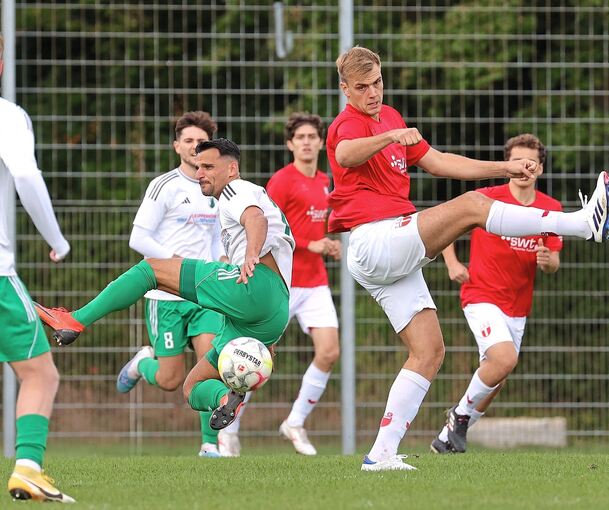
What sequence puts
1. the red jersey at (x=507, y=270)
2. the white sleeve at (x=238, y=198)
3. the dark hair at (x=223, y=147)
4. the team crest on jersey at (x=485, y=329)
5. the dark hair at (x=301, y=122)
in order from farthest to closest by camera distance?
the dark hair at (x=301, y=122)
the red jersey at (x=507, y=270)
the team crest on jersey at (x=485, y=329)
the dark hair at (x=223, y=147)
the white sleeve at (x=238, y=198)

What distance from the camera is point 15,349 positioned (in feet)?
19.8

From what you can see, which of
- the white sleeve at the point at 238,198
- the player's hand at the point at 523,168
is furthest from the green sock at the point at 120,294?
the player's hand at the point at 523,168

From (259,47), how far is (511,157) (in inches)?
226

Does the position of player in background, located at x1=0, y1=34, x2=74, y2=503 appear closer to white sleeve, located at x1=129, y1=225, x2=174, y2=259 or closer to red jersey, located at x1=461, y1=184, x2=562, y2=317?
white sleeve, located at x1=129, y1=225, x2=174, y2=259

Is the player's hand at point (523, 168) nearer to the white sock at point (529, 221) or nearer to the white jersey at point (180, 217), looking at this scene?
the white sock at point (529, 221)

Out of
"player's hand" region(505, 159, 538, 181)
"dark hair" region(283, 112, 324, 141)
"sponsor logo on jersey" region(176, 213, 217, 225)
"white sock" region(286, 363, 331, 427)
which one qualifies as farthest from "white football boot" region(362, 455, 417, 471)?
"dark hair" region(283, 112, 324, 141)

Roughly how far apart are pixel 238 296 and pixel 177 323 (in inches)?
85.4

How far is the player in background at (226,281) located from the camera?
723 centimetres

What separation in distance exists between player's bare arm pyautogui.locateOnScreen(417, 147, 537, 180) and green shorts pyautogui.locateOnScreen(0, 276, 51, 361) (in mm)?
2596

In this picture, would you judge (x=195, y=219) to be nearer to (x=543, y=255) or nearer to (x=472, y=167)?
(x=543, y=255)

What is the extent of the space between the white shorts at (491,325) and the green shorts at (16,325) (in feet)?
14.6

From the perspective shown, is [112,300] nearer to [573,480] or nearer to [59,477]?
[59,477]

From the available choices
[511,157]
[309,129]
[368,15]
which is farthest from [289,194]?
[368,15]

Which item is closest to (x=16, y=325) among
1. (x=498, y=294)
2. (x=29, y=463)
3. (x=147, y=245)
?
(x=29, y=463)
